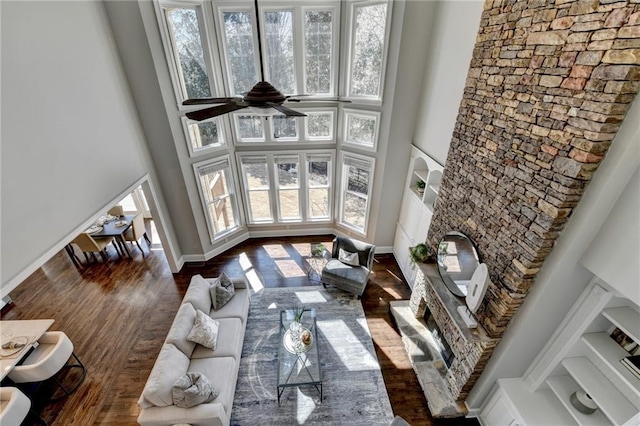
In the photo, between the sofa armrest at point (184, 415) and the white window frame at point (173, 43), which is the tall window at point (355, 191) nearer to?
the white window frame at point (173, 43)

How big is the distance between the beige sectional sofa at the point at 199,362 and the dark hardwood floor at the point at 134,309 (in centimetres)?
93

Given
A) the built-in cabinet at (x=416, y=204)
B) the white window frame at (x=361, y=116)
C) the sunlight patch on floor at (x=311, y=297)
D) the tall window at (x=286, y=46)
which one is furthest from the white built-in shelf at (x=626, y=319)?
the tall window at (x=286, y=46)

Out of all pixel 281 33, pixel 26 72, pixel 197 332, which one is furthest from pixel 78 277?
pixel 281 33

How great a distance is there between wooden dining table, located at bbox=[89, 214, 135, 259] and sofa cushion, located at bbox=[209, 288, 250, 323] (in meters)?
3.34

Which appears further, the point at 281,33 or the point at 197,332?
the point at 281,33

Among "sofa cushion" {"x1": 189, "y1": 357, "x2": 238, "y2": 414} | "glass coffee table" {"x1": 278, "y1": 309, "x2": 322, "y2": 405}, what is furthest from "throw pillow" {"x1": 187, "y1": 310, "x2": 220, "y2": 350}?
"glass coffee table" {"x1": 278, "y1": 309, "x2": 322, "y2": 405}

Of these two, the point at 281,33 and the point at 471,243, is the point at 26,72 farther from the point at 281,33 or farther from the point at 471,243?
the point at 471,243

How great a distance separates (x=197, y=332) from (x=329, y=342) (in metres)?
2.03

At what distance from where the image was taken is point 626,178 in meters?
1.90

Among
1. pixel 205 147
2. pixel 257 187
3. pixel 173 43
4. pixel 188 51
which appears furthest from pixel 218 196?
pixel 173 43

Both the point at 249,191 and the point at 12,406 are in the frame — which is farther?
the point at 249,191

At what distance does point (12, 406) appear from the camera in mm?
2941

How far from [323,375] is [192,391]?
70.7 inches

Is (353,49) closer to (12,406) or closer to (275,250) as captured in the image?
(275,250)
